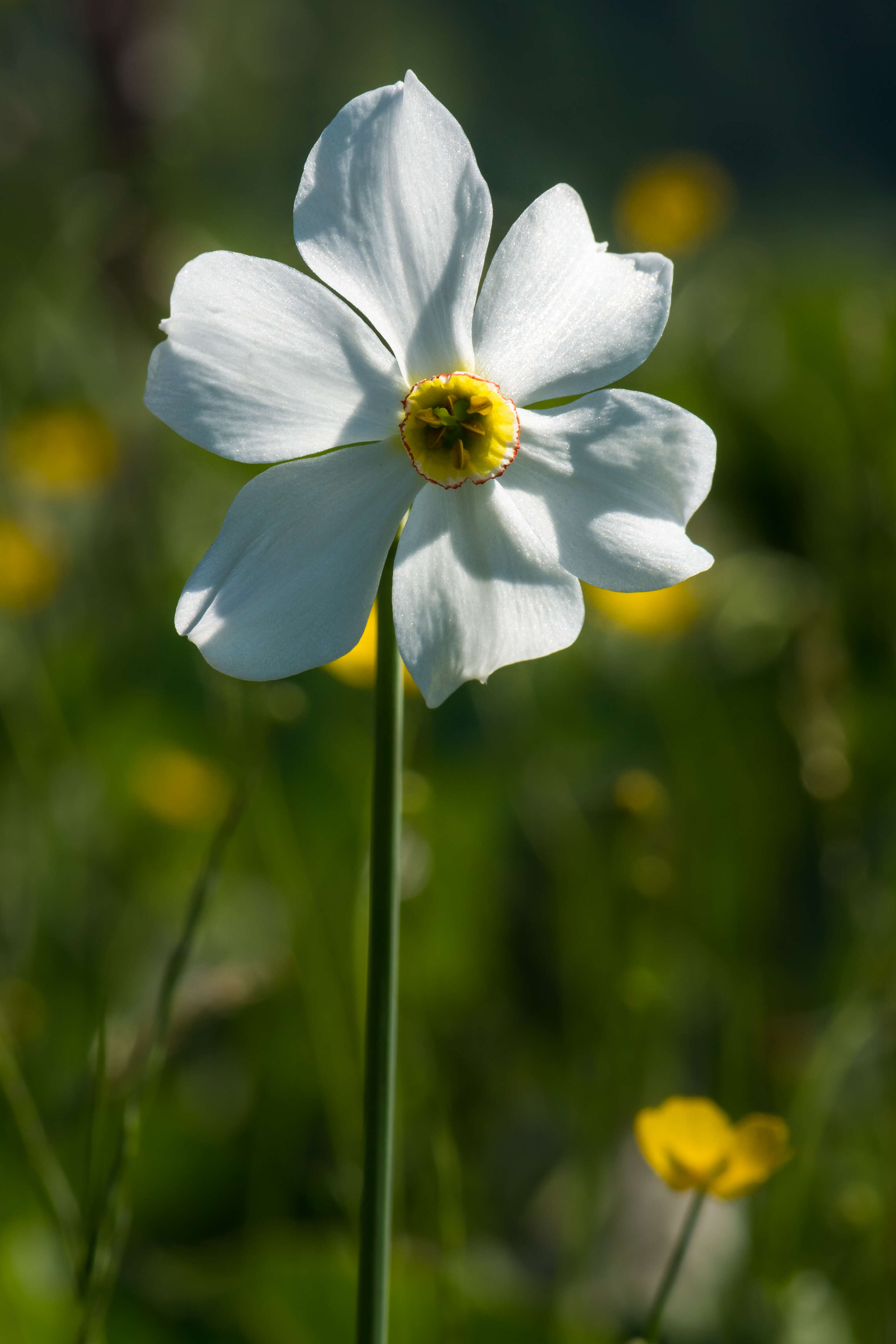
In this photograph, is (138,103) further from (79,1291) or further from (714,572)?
(79,1291)

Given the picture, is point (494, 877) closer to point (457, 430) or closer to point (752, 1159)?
point (752, 1159)

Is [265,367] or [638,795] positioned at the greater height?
[265,367]

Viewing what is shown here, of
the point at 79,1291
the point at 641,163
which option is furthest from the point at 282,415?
the point at 641,163

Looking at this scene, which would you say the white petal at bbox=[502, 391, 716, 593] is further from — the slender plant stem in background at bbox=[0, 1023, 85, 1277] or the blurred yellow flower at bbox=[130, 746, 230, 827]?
the blurred yellow flower at bbox=[130, 746, 230, 827]

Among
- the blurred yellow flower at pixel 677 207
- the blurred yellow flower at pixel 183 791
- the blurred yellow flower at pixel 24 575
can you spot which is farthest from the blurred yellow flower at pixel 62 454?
the blurred yellow flower at pixel 677 207

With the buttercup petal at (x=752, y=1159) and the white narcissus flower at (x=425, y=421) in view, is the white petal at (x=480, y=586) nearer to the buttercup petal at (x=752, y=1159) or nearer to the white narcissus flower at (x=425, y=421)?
the white narcissus flower at (x=425, y=421)

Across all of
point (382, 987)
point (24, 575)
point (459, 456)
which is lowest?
point (24, 575)

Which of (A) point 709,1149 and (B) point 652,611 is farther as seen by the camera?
(B) point 652,611

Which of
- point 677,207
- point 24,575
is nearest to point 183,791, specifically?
point 24,575
